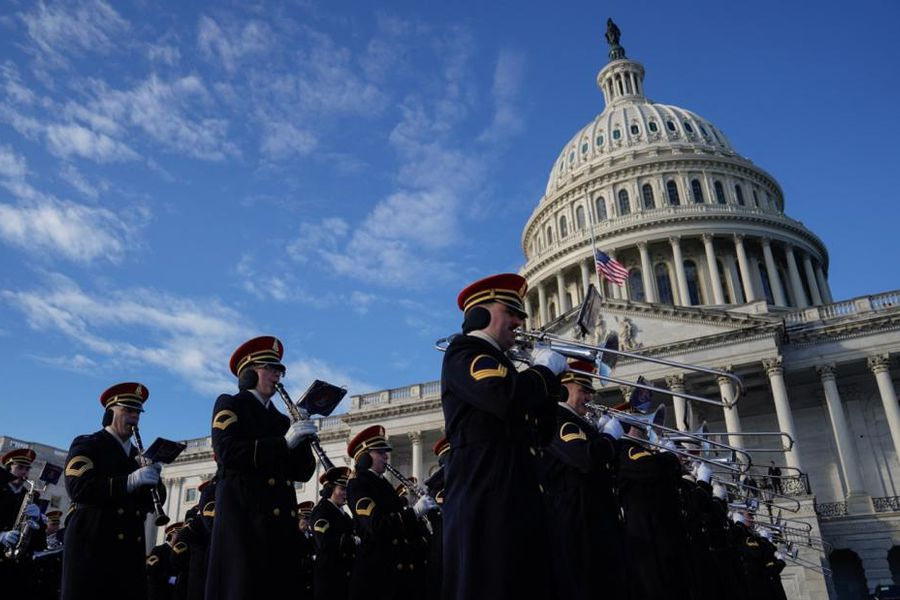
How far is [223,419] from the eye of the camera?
5.88 meters

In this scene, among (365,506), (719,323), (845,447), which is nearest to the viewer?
(365,506)

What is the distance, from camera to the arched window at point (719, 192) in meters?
61.9

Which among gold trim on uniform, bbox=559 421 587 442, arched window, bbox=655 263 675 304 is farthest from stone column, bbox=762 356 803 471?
gold trim on uniform, bbox=559 421 587 442

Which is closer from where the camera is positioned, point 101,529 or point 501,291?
point 501,291

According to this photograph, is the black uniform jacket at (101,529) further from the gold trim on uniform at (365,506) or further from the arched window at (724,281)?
the arched window at (724,281)

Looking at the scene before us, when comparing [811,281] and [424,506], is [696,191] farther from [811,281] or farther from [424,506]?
[424,506]

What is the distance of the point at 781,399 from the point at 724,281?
77.1 ft

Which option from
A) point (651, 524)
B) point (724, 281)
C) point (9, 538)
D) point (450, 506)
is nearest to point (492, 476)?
point (450, 506)

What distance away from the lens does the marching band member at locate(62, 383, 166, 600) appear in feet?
20.1

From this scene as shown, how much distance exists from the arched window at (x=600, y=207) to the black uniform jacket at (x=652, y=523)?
188ft

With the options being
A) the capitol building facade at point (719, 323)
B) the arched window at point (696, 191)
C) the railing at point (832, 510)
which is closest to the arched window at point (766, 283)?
the capitol building facade at point (719, 323)

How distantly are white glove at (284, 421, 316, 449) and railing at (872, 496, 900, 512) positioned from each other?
35.7m

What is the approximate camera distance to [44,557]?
36.2 feet

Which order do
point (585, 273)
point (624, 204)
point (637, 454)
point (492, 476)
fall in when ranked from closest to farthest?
point (492, 476) < point (637, 454) < point (585, 273) < point (624, 204)
